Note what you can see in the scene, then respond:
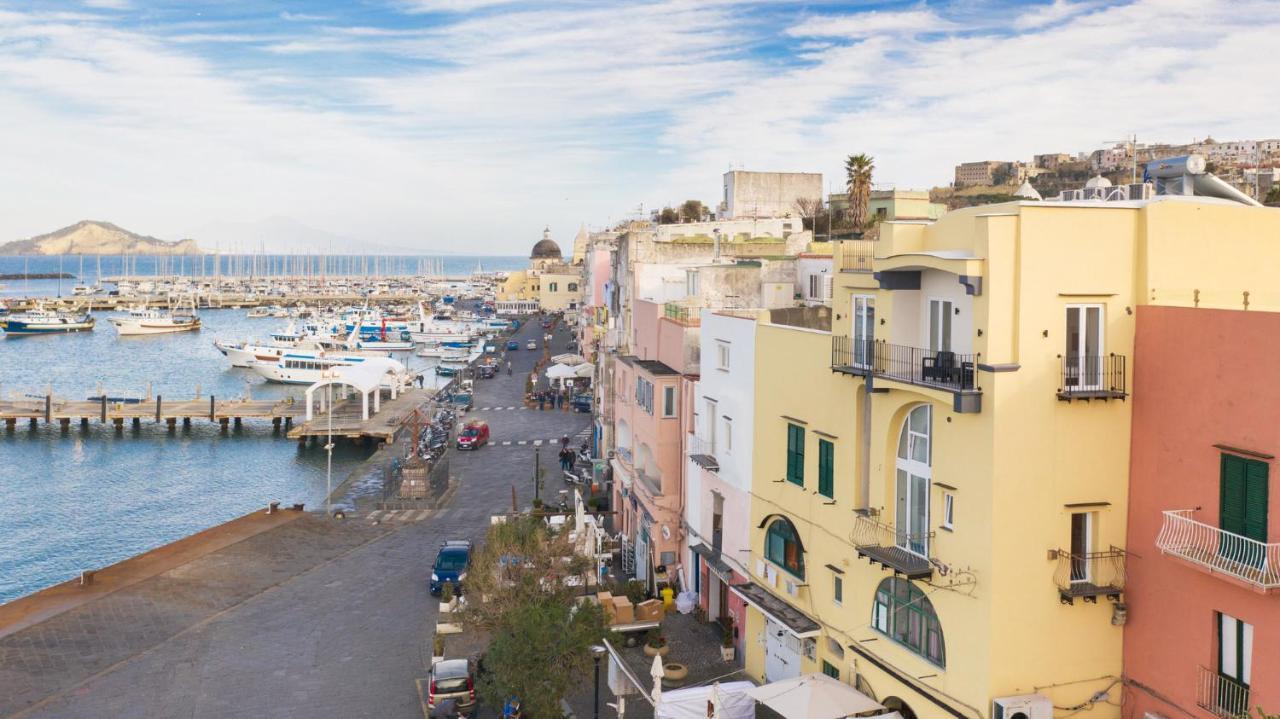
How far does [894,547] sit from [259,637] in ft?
58.8

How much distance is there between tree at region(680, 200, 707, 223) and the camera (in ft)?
216

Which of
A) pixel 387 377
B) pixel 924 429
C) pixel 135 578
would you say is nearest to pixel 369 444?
pixel 387 377

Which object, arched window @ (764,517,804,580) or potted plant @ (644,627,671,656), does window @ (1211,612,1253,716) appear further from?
potted plant @ (644,627,671,656)

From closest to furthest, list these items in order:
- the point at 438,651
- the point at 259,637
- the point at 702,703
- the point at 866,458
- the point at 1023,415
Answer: the point at 1023,415
the point at 866,458
the point at 702,703
the point at 438,651
the point at 259,637

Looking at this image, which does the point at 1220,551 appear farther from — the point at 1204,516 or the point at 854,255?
the point at 854,255

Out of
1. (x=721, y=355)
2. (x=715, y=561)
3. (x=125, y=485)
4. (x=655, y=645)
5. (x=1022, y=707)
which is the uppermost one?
(x=721, y=355)

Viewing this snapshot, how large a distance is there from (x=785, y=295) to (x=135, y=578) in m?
22.8

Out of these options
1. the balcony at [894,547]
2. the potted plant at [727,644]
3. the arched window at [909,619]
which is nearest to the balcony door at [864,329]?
the balcony at [894,547]

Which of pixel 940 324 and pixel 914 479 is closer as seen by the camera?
pixel 940 324

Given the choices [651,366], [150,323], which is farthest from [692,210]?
[150,323]

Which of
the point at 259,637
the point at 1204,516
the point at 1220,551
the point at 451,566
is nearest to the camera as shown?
the point at 1220,551

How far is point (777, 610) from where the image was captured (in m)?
21.8

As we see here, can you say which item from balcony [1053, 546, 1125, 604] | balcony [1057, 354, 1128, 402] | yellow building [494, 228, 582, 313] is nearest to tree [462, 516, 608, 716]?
balcony [1053, 546, 1125, 604]

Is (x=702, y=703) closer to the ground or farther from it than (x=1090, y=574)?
closer to the ground
